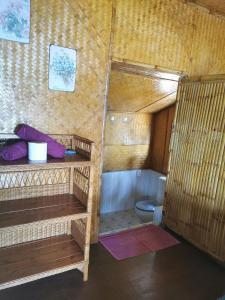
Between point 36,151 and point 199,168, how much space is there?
1.61 m

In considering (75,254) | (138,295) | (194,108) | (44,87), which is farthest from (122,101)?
(138,295)

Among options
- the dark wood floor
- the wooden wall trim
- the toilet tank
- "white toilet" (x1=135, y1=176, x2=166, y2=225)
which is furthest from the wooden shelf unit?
the toilet tank

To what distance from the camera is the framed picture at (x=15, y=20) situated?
1668mm

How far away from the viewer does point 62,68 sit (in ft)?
6.36

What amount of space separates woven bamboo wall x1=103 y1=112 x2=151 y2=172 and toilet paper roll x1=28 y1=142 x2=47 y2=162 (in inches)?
79.5

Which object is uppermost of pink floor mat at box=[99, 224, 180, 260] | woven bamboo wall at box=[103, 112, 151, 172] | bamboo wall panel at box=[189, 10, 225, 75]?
bamboo wall panel at box=[189, 10, 225, 75]

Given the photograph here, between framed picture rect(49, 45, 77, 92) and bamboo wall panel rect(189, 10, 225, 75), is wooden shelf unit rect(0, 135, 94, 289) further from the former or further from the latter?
bamboo wall panel rect(189, 10, 225, 75)

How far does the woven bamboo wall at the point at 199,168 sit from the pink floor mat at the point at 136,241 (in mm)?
193

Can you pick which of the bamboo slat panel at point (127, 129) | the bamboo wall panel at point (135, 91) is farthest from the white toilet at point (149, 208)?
the bamboo wall panel at point (135, 91)

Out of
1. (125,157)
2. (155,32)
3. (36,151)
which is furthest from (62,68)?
(125,157)

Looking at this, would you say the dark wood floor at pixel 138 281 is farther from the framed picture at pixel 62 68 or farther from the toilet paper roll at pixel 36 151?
the framed picture at pixel 62 68

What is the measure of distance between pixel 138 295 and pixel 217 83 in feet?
6.27

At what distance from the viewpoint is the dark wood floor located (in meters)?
1.74

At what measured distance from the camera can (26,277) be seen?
1.62 m
